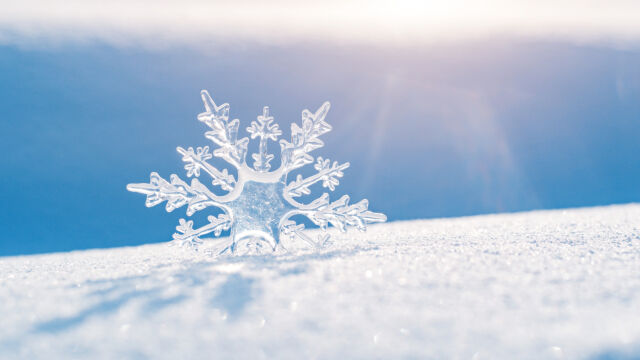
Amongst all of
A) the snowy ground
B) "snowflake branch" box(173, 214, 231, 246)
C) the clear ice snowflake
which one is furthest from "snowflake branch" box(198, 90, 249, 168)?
the snowy ground

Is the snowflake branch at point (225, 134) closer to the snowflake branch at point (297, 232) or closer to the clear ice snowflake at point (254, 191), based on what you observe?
the clear ice snowflake at point (254, 191)

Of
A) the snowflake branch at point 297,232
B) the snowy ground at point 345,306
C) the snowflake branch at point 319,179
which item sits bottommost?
the snowy ground at point 345,306

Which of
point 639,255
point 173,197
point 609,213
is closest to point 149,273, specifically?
point 173,197

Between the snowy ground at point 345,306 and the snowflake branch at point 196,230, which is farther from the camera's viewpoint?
A: the snowflake branch at point 196,230

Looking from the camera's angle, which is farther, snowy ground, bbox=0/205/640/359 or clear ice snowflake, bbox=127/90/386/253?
clear ice snowflake, bbox=127/90/386/253

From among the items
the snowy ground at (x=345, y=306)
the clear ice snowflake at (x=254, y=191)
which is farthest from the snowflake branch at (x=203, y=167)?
the snowy ground at (x=345, y=306)

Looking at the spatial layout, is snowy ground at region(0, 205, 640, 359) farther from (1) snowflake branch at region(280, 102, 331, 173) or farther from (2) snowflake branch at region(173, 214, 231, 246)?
(1) snowflake branch at region(280, 102, 331, 173)
